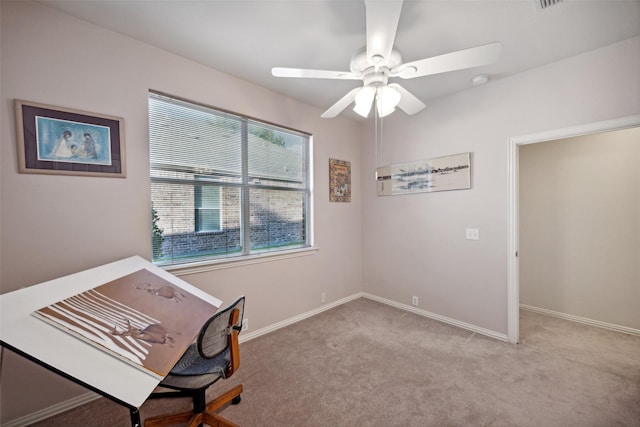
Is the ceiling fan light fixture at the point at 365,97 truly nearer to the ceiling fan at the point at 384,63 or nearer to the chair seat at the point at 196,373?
the ceiling fan at the point at 384,63

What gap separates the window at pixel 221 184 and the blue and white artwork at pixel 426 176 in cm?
112

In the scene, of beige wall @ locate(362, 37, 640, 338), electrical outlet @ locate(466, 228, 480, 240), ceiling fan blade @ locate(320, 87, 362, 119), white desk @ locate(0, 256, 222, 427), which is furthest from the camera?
electrical outlet @ locate(466, 228, 480, 240)

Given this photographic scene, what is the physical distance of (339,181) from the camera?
358cm

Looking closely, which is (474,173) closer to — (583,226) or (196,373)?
(583,226)

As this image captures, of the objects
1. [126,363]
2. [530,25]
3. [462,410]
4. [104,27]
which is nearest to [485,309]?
[462,410]

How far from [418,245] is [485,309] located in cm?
96

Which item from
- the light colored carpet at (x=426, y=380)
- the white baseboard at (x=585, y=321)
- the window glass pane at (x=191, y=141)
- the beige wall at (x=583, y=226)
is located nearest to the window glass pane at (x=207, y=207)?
the window glass pane at (x=191, y=141)

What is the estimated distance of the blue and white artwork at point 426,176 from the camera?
2.84 metres

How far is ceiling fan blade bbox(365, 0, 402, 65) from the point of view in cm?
111

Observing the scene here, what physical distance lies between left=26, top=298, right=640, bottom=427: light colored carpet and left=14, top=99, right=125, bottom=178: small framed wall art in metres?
1.64

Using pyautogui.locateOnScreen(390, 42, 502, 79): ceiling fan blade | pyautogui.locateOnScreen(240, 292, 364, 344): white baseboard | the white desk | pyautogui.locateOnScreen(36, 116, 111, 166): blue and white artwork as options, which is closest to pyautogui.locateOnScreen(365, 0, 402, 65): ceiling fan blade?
pyautogui.locateOnScreen(390, 42, 502, 79): ceiling fan blade

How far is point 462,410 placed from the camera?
5.57ft

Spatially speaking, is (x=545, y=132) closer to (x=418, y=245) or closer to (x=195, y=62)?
(x=418, y=245)

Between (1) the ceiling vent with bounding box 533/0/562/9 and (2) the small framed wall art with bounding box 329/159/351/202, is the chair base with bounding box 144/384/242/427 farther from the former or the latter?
(1) the ceiling vent with bounding box 533/0/562/9
